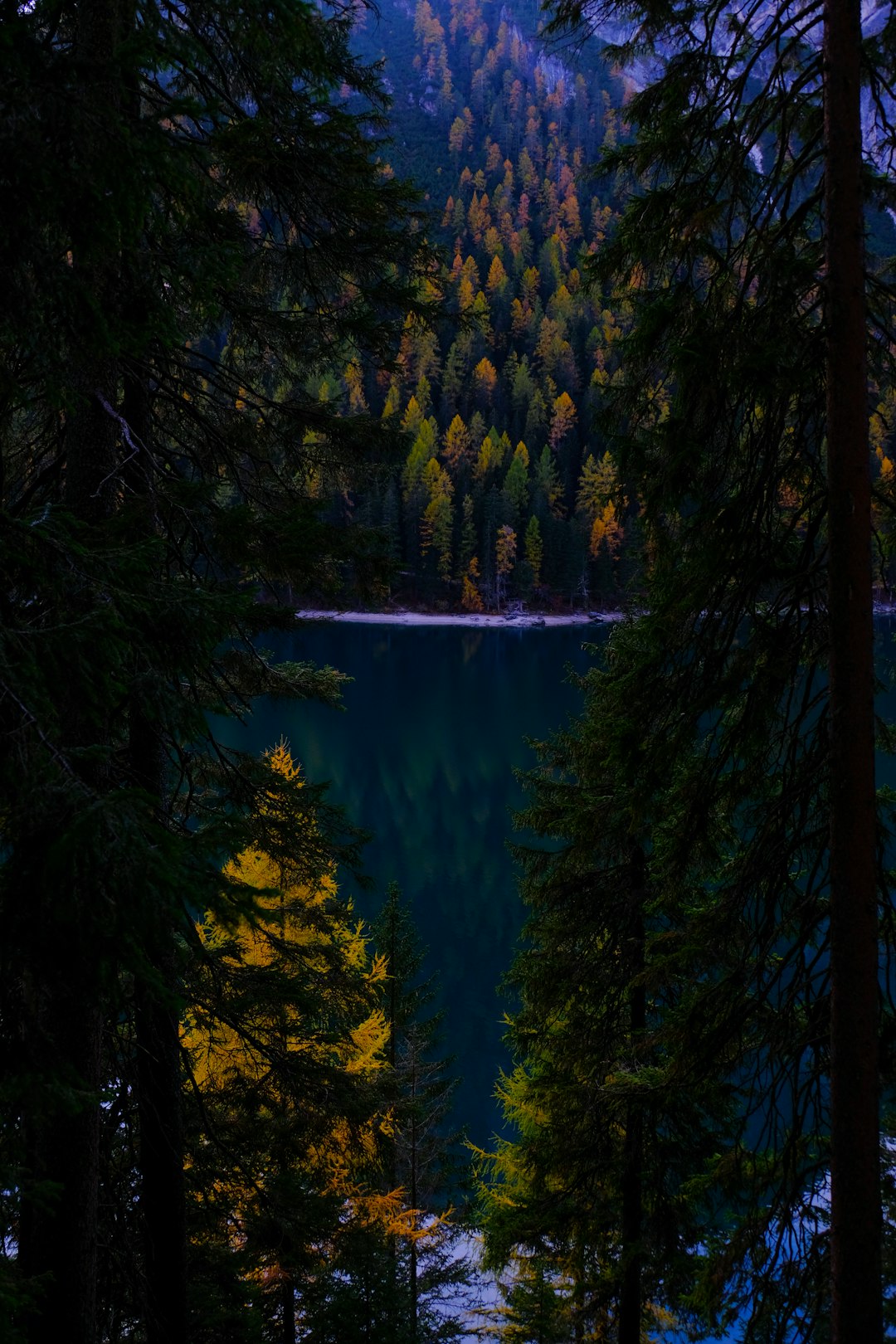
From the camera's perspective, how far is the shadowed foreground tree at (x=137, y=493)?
161 centimetres

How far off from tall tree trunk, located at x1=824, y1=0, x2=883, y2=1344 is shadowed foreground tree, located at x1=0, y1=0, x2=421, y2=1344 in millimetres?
1811

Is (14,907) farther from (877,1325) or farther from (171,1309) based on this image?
(171,1309)

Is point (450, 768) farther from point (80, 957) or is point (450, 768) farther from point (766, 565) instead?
point (80, 957)

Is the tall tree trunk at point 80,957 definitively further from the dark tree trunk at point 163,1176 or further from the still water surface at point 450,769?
the still water surface at point 450,769

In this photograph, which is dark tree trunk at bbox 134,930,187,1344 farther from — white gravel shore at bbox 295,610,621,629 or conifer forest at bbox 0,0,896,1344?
white gravel shore at bbox 295,610,621,629

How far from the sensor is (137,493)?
133 inches

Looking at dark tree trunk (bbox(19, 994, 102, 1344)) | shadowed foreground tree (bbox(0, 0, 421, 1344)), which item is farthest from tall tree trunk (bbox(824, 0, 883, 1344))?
dark tree trunk (bbox(19, 994, 102, 1344))

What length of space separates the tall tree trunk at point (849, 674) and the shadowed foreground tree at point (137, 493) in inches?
71.3

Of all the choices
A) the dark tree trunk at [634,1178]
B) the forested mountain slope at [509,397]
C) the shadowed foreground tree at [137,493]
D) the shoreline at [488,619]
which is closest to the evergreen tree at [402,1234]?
the dark tree trunk at [634,1178]

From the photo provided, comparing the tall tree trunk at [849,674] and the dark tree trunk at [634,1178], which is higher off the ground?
the tall tree trunk at [849,674]

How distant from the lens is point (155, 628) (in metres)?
2.41

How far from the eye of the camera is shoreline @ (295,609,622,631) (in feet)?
224

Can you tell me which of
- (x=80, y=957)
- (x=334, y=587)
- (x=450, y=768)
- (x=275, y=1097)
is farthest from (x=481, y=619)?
(x=80, y=957)

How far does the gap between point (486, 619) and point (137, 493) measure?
6652cm
